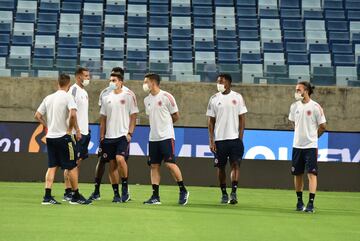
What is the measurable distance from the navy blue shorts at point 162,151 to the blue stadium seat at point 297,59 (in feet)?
41.3

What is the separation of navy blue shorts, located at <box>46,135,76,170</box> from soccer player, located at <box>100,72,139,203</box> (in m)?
1.16

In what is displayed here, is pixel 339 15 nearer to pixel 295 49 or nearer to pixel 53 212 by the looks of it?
pixel 295 49

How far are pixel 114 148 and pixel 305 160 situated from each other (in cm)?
299

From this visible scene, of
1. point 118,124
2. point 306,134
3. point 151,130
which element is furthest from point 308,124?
point 118,124

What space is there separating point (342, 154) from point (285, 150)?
1.42 metres

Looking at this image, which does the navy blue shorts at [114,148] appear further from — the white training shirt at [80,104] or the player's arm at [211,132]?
the player's arm at [211,132]

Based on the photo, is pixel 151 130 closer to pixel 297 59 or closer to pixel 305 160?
pixel 305 160

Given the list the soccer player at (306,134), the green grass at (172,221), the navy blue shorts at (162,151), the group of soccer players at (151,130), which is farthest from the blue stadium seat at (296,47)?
the navy blue shorts at (162,151)

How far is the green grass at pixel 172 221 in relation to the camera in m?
9.62

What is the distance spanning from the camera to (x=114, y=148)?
573 inches

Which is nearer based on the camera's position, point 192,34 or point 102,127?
point 102,127

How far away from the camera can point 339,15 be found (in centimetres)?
2992

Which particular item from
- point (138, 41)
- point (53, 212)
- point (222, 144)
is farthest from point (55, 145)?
point (138, 41)

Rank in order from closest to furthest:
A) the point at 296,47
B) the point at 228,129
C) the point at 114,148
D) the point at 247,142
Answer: the point at 114,148 → the point at 228,129 → the point at 247,142 → the point at 296,47
